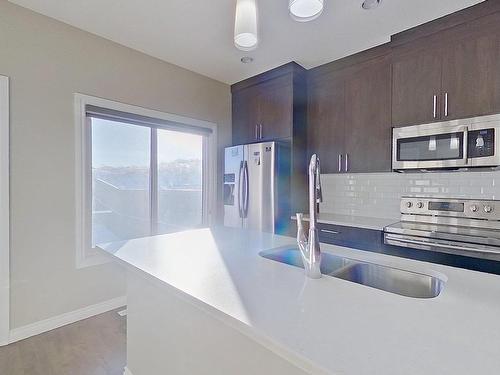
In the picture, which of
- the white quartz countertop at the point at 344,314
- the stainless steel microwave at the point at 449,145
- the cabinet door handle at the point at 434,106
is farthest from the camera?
the cabinet door handle at the point at 434,106

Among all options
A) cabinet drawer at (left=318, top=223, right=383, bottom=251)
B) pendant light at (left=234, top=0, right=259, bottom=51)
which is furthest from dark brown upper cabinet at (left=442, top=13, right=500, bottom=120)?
pendant light at (left=234, top=0, right=259, bottom=51)

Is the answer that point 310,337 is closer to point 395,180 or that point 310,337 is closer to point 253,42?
point 253,42

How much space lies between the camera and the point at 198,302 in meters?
0.86

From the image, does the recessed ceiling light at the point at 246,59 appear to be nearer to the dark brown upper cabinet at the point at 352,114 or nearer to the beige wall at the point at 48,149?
the dark brown upper cabinet at the point at 352,114

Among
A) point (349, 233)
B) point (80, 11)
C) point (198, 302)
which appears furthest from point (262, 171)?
point (198, 302)

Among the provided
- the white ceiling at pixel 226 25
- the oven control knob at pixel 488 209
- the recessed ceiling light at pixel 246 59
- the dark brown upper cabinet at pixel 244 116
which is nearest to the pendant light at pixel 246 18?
the white ceiling at pixel 226 25

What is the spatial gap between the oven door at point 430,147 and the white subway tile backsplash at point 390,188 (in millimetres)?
335

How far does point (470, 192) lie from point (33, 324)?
3941mm

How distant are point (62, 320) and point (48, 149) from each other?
1.51 m

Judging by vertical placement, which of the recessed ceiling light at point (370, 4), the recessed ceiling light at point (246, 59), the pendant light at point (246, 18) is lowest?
the pendant light at point (246, 18)

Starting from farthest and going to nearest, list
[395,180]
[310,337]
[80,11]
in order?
[395,180]
[80,11]
[310,337]

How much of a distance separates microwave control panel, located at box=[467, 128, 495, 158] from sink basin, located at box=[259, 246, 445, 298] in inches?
63.4

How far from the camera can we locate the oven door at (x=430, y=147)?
224 centimetres

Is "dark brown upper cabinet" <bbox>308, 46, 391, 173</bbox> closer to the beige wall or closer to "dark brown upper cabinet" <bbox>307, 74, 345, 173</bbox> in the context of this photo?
"dark brown upper cabinet" <bbox>307, 74, 345, 173</bbox>
